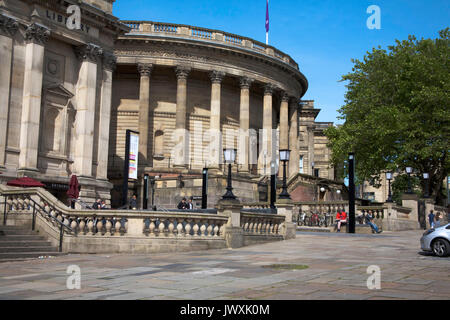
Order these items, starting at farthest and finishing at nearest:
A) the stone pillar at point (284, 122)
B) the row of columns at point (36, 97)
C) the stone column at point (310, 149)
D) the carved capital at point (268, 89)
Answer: the stone column at point (310, 149), the stone pillar at point (284, 122), the carved capital at point (268, 89), the row of columns at point (36, 97)

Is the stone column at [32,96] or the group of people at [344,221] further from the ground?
the stone column at [32,96]

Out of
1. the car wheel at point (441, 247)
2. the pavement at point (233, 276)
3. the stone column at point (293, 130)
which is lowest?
the pavement at point (233, 276)

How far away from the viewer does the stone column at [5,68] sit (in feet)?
91.3

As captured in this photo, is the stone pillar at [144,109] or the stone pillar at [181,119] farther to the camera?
the stone pillar at [181,119]

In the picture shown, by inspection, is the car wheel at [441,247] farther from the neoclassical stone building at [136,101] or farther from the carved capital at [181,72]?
the carved capital at [181,72]

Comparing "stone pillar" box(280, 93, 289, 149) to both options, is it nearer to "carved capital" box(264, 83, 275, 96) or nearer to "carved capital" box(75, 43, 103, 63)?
"carved capital" box(264, 83, 275, 96)

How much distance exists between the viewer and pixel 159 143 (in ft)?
168

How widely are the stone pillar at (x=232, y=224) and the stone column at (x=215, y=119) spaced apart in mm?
28899

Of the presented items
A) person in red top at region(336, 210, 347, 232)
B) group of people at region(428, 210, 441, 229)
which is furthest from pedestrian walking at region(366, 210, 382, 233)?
group of people at region(428, 210, 441, 229)

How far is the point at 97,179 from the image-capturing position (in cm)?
3316

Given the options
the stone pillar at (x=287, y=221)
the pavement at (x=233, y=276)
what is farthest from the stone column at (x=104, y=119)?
the pavement at (x=233, y=276)

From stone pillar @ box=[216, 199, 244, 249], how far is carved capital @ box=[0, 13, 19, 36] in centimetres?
1711

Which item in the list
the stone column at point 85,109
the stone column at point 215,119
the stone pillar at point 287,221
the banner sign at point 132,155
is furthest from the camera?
the stone column at point 215,119

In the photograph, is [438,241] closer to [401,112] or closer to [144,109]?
[401,112]
